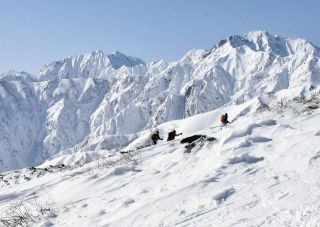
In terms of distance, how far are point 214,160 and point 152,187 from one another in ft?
4.86

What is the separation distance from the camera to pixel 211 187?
829 cm

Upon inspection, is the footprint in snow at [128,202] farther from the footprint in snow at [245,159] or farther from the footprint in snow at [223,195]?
the footprint in snow at [245,159]

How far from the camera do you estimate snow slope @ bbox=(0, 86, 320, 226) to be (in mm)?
6816

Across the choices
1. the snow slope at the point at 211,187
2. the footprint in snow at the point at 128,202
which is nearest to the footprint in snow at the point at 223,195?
the snow slope at the point at 211,187

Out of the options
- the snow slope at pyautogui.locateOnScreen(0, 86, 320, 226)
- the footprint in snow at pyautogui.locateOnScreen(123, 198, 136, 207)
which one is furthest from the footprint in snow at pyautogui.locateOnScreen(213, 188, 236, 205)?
the footprint in snow at pyautogui.locateOnScreen(123, 198, 136, 207)

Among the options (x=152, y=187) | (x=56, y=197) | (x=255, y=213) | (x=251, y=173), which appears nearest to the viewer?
(x=255, y=213)

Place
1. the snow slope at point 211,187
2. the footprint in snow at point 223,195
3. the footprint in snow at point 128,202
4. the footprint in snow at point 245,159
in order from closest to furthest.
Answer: the snow slope at point 211,187 → the footprint in snow at point 223,195 → the footprint in snow at point 128,202 → the footprint in snow at point 245,159

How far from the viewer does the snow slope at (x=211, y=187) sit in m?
6.82

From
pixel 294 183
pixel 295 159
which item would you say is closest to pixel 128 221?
pixel 294 183

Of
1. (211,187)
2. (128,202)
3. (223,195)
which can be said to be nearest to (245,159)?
(211,187)

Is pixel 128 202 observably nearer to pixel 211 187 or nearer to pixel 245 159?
pixel 211 187

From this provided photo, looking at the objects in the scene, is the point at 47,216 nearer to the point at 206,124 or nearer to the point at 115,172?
the point at 115,172

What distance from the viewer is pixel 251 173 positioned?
859cm

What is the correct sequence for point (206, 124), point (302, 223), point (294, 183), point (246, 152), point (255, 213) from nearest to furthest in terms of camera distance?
point (302, 223)
point (255, 213)
point (294, 183)
point (246, 152)
point (206, 124)
